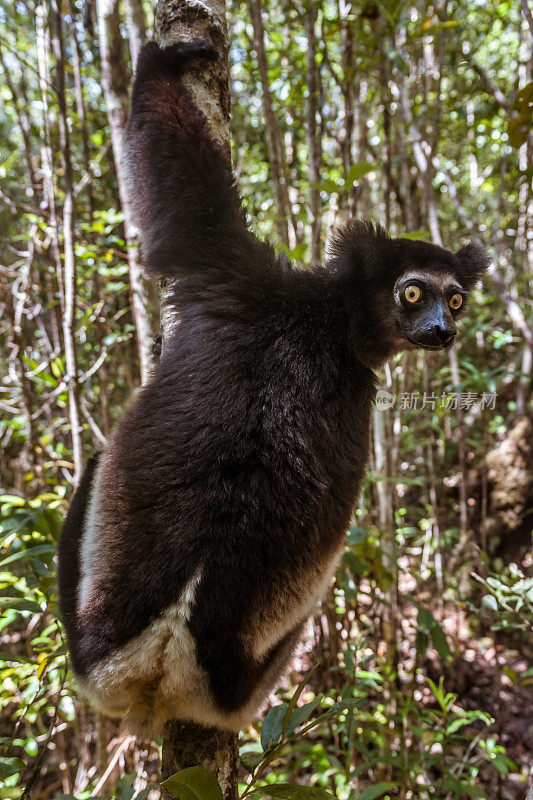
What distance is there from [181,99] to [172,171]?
279mm

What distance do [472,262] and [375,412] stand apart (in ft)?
4.89

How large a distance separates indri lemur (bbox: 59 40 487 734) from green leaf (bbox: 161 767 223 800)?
0.30 meters

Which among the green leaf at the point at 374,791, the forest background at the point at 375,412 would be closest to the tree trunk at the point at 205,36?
the forest background at the point at 375,412

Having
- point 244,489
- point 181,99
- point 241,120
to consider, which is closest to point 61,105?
point 181,99

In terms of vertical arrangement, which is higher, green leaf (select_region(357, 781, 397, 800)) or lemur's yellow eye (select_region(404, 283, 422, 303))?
A: lemur's yellow eye (select_region(404, 283, 422, 303))

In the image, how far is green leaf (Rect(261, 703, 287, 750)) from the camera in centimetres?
174

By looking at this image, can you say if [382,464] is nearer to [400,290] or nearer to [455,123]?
[400,290]

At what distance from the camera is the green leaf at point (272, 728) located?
1739mm

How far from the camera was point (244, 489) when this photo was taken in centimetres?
161

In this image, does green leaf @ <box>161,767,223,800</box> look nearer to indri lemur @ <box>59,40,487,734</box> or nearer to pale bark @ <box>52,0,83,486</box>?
indri lemur @ <box>59,40,487,734</box>

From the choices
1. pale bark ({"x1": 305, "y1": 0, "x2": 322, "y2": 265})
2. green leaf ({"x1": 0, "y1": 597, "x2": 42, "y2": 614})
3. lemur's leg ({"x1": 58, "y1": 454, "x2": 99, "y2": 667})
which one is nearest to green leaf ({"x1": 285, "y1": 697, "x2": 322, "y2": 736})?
lemur's leg ({"x1": 58, "y1": 454, "x2": 99, "y2": 667})

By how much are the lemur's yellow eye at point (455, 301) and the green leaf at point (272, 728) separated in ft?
5.47

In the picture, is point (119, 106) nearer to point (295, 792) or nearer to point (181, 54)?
point (181, 54)

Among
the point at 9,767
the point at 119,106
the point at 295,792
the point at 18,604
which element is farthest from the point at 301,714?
the point at 119,106
